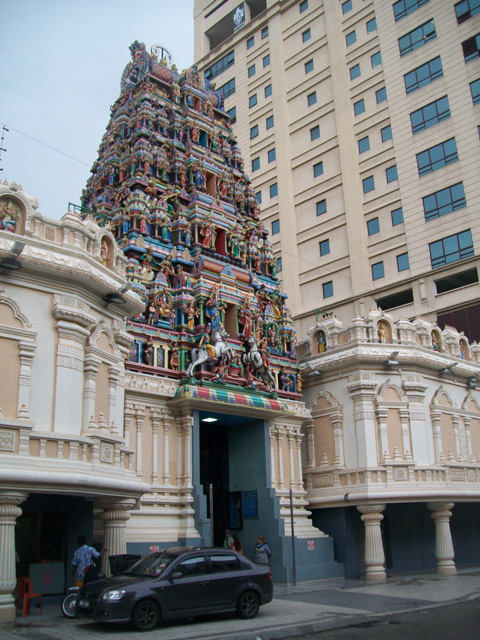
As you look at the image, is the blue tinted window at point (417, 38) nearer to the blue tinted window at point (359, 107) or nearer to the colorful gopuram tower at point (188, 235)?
the blue tinted window at point (359, 107)

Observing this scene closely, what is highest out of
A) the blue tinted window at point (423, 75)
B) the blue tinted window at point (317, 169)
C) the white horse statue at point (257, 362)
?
the blue tinted window at point (423, 75)

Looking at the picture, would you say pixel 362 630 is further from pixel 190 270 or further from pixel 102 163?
pixel 102 163

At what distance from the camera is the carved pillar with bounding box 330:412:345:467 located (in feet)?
99.9

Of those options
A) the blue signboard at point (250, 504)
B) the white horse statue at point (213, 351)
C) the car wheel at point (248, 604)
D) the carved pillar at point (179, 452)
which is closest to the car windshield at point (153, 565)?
the car wheel at point (248, 604)

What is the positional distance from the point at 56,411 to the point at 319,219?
40139mm

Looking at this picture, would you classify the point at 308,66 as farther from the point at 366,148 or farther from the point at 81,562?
the point at 81,562

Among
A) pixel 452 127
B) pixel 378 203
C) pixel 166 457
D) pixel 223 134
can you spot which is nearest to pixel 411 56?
pixel 452 127

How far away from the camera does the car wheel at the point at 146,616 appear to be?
14.9m

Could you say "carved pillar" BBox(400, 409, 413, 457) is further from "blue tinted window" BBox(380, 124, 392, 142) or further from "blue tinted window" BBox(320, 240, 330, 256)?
"blue tinted window" BBox(380, 124, 392, 142)

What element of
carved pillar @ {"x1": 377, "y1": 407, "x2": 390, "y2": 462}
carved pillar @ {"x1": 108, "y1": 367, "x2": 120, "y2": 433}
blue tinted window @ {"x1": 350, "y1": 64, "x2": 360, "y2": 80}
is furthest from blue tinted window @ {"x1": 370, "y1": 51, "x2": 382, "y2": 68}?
carved pillar @ {"x1": 108, "y1": 367, "x2": 120, "y2": 433}

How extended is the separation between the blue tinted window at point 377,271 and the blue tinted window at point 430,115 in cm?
1038

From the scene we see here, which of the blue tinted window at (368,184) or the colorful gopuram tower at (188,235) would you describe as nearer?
the colorful gopuram tower at (188,235)

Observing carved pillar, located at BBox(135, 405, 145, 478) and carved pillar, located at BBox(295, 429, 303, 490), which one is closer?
carved pillar, located at BBox(135, 405, 145, 478)

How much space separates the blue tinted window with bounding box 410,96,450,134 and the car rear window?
133ft
